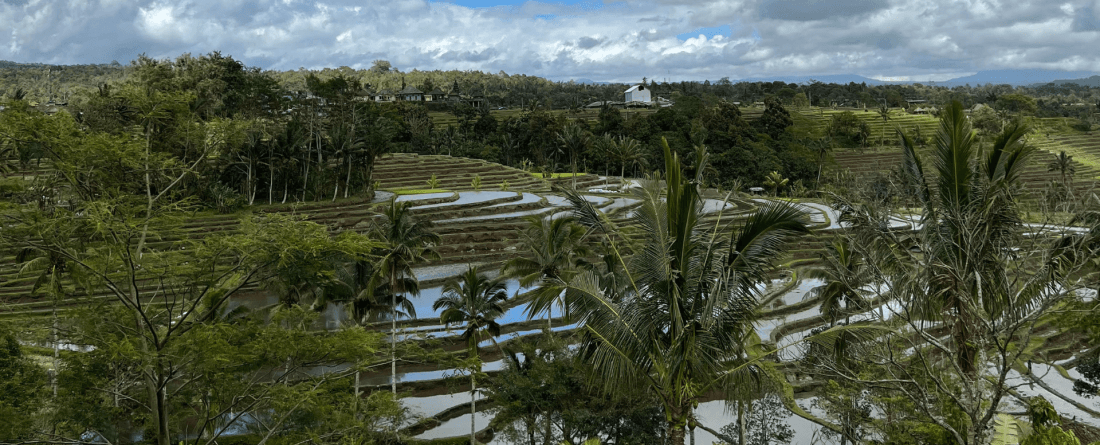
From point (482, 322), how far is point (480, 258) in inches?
670

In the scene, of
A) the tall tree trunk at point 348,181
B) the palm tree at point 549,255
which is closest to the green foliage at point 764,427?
the palm tree at point 549,255

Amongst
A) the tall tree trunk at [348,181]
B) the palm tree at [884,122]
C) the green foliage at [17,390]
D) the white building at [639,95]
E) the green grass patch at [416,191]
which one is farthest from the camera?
the white building at [639,95]

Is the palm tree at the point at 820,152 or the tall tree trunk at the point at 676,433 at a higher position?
the tall tree trunk at the point at 676,433

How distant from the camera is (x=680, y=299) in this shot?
8586mm

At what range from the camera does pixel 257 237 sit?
31.2 ft

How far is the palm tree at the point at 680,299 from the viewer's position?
840 centimetres

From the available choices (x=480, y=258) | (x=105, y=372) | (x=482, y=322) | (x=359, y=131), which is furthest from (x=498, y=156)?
(x=105, y=372)

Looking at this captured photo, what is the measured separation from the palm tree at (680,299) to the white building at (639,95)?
373ft

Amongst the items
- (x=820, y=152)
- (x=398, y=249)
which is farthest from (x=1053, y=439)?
(x=820, y=152)

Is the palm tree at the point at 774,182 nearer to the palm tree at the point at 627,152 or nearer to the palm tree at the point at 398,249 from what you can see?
the palm tree at the point at 627,152

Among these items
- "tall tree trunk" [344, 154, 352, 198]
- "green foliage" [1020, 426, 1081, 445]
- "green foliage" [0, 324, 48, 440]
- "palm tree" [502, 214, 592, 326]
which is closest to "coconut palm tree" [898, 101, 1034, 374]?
"green foliage" [1020, 426, 1081, 445]

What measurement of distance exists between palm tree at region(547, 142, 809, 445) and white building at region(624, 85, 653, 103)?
373ft

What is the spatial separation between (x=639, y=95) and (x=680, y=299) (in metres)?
116

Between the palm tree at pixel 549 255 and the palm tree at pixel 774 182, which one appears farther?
the palm tree at pixel 774 182
